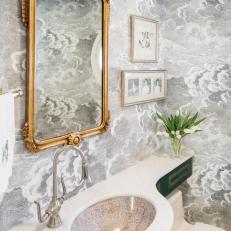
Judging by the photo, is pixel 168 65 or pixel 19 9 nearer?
pixel 19 9

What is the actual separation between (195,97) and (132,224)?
116 centimetres

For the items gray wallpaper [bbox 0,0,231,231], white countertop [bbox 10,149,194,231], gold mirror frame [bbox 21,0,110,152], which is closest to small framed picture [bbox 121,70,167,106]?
gray wallpaper [bbox 0,0,231,231]

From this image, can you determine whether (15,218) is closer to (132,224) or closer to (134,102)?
(132,224)

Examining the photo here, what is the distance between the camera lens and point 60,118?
143 cm

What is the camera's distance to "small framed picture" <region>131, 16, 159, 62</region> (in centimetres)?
196

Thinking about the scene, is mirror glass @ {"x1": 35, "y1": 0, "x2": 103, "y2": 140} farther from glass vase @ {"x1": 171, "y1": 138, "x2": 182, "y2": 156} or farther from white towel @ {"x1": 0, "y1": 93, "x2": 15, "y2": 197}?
glass vase @ {"x1": 171, "y1": 138, "x2": 182, "y2": 156}

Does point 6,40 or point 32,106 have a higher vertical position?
point 6,40

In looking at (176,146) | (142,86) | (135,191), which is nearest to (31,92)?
(135,191)

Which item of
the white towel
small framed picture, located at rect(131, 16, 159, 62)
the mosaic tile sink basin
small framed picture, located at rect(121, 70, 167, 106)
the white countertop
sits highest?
small framed picture, located at rect(131, 16, 159, 62)

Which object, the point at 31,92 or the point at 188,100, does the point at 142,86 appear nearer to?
the point at 188,100

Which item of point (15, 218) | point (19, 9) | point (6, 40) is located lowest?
point (15, 218)

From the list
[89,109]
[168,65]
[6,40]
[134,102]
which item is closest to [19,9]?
[6,40]

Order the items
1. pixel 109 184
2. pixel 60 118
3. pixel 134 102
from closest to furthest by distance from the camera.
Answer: pixel 60 118
pixel 109 184
pixel 134 102

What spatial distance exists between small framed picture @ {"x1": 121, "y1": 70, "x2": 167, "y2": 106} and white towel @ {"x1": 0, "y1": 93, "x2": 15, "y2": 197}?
3.20 feet
